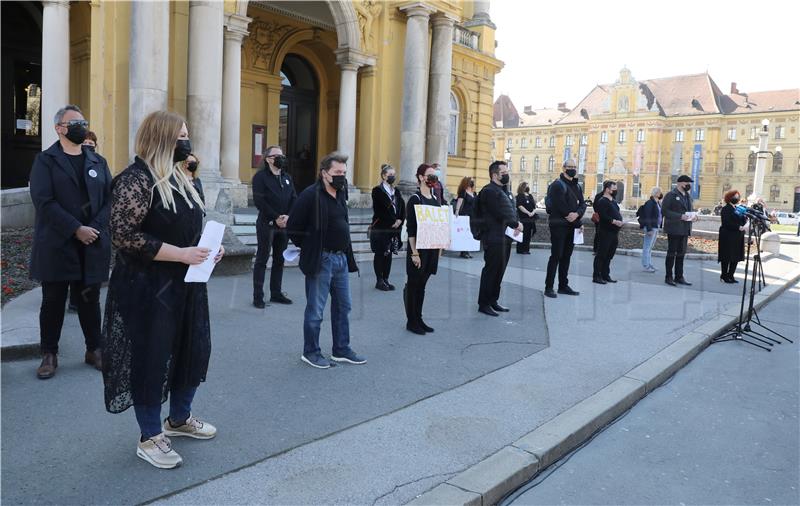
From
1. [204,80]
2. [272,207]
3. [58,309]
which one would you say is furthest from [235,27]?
[58,309]

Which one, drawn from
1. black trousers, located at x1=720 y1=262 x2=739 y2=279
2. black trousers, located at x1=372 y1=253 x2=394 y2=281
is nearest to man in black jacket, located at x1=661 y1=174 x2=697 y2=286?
black trousers, located at x1=720 y1=262 x2=739 y2=279

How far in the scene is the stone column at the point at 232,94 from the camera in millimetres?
13664

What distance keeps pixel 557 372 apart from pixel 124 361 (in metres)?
3.94

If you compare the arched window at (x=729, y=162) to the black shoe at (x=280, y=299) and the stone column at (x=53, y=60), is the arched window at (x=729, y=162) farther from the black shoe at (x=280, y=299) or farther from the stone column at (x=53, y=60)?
the black shoe at (x=280, y=299)

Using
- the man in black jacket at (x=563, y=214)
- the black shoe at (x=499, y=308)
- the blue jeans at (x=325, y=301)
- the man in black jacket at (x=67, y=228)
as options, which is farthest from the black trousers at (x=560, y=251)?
the man in black jacket at (x=67, y=228)

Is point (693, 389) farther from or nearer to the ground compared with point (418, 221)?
nearer to the ground

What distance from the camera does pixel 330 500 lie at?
10.6ft

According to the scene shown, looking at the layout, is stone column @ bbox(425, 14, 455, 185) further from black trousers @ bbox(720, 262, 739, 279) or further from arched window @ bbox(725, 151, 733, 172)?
arched window @ bbox(725, 151, 733, 172)

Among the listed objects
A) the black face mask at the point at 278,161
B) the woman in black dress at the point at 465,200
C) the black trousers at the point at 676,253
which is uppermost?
the black face mask at the point at 278,161

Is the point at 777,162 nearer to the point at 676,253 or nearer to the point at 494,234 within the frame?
the point at 676,253

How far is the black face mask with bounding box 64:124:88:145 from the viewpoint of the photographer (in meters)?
4.67

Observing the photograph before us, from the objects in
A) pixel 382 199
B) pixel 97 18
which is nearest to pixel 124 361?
pixel 382 199

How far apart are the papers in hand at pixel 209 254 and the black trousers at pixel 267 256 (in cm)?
428

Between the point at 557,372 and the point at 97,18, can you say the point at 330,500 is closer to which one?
the point at 557,372
